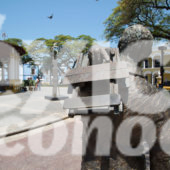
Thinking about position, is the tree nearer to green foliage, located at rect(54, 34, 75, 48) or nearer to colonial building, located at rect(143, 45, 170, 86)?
colonial building, located at rect(143, 45, 170, 86)

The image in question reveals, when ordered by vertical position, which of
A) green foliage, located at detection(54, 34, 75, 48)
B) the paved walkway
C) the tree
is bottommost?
the paved walkway

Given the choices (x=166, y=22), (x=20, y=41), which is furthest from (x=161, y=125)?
(x=20, y=41)

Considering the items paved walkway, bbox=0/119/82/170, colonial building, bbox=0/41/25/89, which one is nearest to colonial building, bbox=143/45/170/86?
colonial building, bbox=0/41/25/89

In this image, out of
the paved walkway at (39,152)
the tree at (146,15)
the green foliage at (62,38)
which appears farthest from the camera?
the green foliage at (62,38)

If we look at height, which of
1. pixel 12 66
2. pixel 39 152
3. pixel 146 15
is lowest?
pixel 39 152

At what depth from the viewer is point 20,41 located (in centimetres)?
4634

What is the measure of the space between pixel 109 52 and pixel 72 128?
440 centimetres

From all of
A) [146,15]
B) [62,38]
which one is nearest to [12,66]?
[146,15]

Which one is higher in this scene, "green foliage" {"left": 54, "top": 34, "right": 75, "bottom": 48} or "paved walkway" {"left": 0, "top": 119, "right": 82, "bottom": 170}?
"green foliage" {"left": 54, "top": 34, "right": 75, "bottom": 48}

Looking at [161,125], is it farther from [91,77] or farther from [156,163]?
[91,77]

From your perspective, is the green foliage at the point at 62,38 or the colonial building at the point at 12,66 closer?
the colonial building at the point at 12,66

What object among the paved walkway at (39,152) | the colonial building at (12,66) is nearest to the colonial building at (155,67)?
the colonial building at (12,66)

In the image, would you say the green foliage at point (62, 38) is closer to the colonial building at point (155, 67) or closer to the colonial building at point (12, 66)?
the colonial building at point (155, 67)

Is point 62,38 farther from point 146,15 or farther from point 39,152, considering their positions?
point 39,152
